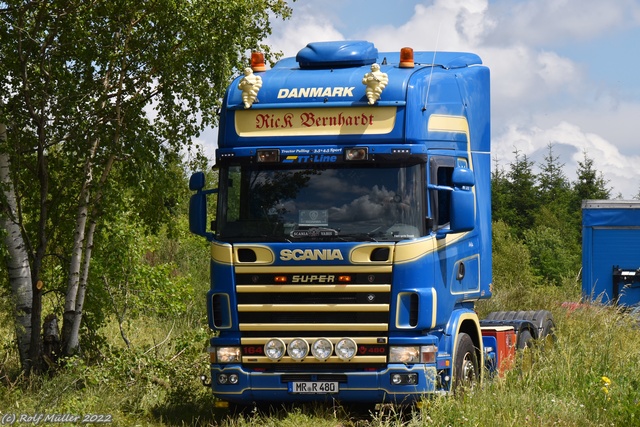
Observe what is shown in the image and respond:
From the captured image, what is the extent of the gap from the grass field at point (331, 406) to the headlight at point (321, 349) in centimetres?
68

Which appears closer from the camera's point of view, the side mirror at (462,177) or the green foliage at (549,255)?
the side mirror at (462,177)

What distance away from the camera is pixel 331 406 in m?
11.3

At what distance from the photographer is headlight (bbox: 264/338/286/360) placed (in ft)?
35.2

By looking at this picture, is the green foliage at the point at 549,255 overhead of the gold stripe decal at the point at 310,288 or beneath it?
overhead

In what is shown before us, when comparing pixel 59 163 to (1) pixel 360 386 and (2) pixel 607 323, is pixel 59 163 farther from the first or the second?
(2) pixel 607 323

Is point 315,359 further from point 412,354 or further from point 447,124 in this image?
point 447,124

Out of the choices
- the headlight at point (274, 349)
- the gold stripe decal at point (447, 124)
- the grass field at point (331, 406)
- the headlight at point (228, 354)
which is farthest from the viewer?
the gold stripe decal at point (447, 124)

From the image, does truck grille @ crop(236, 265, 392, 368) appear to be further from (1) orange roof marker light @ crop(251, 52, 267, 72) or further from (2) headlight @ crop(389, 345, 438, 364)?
(1) orange roof marker light @ crop(251, 52, 267, 72)

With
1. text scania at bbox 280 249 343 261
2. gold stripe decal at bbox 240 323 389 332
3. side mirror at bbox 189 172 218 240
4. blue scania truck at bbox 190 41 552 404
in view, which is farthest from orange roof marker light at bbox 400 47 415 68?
gold stripe decal at bbox 240 323 389 332

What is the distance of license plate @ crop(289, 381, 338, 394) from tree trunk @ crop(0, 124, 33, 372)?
4891 mm

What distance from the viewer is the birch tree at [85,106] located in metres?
14.0

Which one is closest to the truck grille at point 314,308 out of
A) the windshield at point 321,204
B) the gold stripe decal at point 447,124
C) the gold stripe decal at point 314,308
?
the gold stripe decal at point 314,308

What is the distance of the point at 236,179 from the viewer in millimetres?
11039

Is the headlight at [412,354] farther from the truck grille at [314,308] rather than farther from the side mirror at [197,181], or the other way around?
the side mirror at [197,181]
